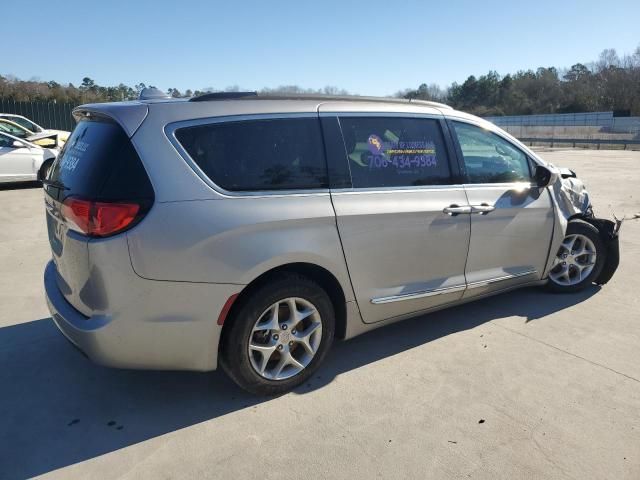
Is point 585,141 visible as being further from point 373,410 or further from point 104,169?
point 104,169

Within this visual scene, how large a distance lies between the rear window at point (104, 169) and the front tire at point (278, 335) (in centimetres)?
88

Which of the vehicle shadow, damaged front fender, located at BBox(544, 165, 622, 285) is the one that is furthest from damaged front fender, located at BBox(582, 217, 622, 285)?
the vehicle shadow

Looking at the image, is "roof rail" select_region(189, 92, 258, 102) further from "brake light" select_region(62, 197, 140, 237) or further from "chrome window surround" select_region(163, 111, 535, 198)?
"brake light" select_region(62, 197, 140, 237)

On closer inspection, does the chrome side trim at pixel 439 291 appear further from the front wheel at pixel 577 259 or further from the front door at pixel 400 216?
the front wheel at pixel 577 259

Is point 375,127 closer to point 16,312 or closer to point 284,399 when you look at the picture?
point 284,399

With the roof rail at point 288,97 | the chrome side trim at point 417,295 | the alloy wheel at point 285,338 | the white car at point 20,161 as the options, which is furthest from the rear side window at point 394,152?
the white car at point 20,161

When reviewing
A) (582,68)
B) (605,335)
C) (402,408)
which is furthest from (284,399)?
(582,68)

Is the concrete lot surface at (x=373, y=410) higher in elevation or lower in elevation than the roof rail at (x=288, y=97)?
lower

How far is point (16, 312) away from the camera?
4551 millimetres

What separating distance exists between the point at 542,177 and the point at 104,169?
3.54m

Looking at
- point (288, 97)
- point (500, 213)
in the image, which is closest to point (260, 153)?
point (288, 97)

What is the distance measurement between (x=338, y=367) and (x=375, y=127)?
1723mm

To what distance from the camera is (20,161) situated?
39.1 feet

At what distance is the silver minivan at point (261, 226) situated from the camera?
2.71 metres
